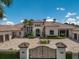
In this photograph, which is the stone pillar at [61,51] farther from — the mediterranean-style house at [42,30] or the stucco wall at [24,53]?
the mediterranean-style house at [42,30]

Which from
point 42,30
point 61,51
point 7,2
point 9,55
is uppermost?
point 7,2

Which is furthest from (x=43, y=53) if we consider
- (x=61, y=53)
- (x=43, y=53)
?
(x=61, y=53)

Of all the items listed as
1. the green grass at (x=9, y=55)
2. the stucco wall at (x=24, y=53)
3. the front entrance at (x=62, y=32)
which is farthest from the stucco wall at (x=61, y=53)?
the front entrance at (x=62, y=32)

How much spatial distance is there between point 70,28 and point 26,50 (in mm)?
35477

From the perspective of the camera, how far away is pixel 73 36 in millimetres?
50281

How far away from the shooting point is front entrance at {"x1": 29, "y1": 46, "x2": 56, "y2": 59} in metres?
17.3

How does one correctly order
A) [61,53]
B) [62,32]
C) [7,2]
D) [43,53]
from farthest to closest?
[62,32], [7,2], [43,53], [61,53]

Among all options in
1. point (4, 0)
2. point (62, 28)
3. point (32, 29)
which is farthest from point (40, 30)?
point (4, 0)

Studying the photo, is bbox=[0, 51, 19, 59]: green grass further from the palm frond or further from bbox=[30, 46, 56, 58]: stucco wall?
the palm frond

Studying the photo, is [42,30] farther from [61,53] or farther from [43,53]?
[61,53]

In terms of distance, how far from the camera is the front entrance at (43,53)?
56.6 ft

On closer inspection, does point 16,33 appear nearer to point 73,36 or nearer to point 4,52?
point 73,36

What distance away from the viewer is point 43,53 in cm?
1739

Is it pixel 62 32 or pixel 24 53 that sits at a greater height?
pixel 62 32
